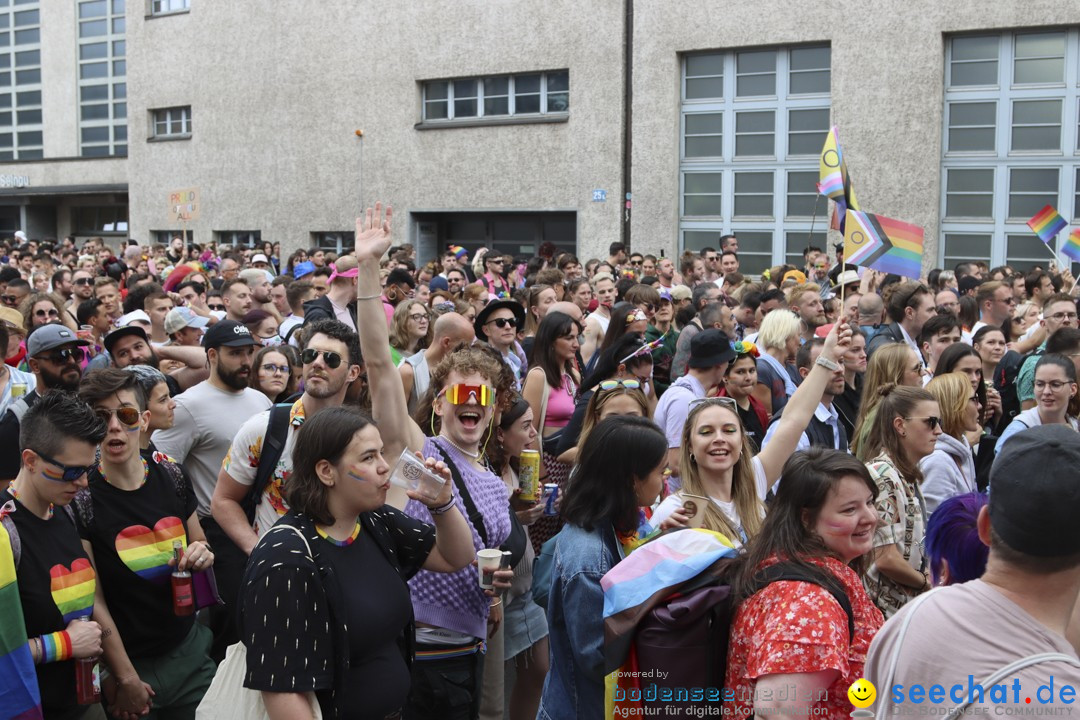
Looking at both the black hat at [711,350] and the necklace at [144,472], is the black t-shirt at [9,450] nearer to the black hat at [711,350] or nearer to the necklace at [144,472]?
the necklace at [144,472]

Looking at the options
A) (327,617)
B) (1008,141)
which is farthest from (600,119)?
(327,617)

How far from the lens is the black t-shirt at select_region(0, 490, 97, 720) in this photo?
349cm

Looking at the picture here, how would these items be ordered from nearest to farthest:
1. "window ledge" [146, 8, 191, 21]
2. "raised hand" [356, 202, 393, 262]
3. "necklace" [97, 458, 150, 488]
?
"necklace" [97, 458, 150, 488] < "raised hand" [356, 202, 393, 262] < "window ledge" [146, 8, 191, 21]

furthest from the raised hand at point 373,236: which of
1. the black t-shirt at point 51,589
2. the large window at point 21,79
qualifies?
the large window at point 21,79

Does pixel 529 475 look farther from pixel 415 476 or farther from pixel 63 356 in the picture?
pixel 63 356

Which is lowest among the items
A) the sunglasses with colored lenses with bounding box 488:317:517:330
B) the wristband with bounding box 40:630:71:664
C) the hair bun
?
the wristband with bounding box 40:630:71:664

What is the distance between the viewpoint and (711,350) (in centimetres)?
622

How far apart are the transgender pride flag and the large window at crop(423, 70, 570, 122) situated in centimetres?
2209

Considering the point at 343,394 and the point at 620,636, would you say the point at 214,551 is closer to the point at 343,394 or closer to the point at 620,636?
the point at 343,394

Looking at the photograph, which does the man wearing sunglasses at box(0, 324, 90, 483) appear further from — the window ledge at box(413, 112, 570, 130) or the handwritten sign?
the window ledge at box(413, 112, 570, 130)

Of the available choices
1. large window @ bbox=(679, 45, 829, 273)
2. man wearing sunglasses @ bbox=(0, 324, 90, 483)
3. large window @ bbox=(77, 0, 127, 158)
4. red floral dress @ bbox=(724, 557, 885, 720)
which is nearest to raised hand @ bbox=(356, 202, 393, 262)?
man wearing sunglasses @ bbox=(0, 324, 90, 483)

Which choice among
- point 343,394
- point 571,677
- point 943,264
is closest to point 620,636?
point 571,677

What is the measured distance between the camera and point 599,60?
2345 centimetres

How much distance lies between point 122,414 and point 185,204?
18000mm
